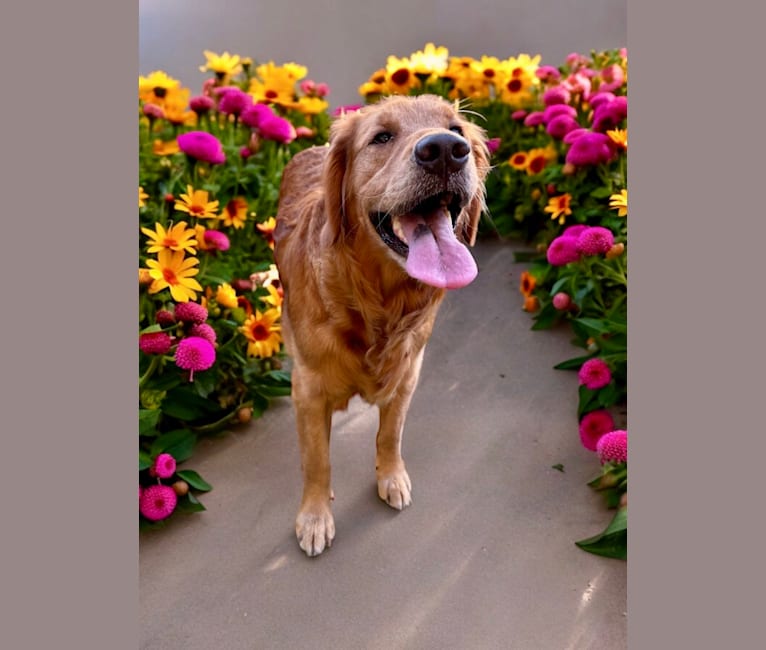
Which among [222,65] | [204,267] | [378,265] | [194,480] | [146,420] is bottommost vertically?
[194,480]

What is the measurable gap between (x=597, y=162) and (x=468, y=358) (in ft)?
4.00

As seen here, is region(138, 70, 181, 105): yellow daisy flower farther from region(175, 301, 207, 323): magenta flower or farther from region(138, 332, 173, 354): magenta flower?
region(138, 332, 173, 354): magenta flower

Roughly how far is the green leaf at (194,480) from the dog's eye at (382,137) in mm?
1418

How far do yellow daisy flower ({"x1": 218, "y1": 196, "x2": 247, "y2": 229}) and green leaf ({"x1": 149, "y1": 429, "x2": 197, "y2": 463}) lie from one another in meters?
1.11

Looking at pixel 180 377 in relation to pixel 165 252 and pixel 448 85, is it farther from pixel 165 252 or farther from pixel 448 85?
pixel 448 85

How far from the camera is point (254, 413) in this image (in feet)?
9.11

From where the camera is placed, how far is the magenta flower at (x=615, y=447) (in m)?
2.14

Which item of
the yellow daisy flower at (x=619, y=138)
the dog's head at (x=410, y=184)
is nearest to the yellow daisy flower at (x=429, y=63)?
the yellow daisy flower at (x=619, y=138)

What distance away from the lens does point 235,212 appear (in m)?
3.10

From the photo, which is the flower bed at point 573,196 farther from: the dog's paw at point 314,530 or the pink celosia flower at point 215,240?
the pink celosia flower at point 215,240

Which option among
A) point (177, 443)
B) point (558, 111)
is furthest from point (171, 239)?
point (558, 111)

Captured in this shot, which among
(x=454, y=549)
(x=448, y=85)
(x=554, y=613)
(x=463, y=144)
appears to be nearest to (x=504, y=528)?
(x=454, y=549)

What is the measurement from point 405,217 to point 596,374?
1.16 meters

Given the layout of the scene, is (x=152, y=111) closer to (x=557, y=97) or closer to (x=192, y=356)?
(x=192, y=356)
